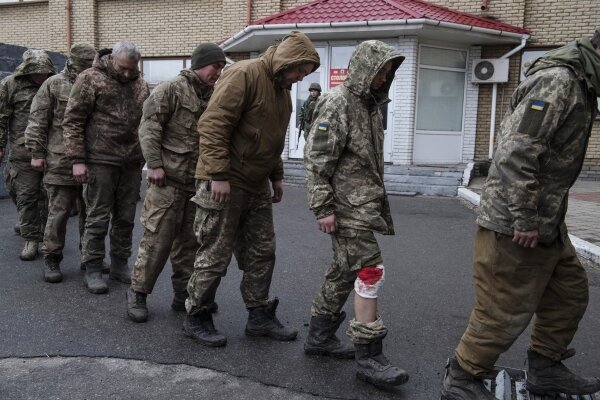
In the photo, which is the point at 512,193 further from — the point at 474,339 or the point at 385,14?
the point at 385,14

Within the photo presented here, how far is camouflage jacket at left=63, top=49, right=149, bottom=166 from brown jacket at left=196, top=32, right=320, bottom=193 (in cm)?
151

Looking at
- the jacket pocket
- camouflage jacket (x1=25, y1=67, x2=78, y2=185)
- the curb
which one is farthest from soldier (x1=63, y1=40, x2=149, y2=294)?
the curb

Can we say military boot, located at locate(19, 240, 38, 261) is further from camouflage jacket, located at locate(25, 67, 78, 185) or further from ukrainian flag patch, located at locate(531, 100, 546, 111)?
ukrainian flag patch, located at locate(531, 100, 546, 111)

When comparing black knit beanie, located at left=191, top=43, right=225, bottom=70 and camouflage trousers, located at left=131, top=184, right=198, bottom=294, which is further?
camouflage trousers, located at left=131, top=184, right=198, bottom=294

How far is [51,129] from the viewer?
202 inches

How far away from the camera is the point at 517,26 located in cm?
1255

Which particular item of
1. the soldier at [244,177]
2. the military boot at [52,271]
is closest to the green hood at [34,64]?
the military boot at [52,271]

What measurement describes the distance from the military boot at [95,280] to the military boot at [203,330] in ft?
4.17

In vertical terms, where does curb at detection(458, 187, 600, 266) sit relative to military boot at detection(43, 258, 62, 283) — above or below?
above

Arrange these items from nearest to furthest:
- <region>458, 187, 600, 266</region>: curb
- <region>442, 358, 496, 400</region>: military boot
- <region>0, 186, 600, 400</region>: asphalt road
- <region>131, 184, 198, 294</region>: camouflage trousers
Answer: <region>442, 358, 496, 400</region>: military boot
<region>0, 186, 600, 400</region>: asphalt road
<region>131, 184, 198, 294</region>: camouflage trousers
<region>458, 187, 600, 266</region>: curb

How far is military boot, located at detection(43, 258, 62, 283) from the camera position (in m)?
4.84

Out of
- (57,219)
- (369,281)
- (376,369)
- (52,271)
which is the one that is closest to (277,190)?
(369,281)

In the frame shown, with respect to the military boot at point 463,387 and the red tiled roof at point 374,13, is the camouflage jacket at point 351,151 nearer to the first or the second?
the military boot at point 463,387

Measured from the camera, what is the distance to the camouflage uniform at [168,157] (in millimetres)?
3857
